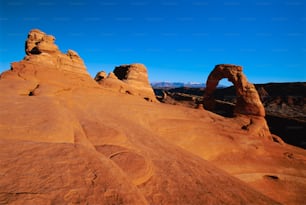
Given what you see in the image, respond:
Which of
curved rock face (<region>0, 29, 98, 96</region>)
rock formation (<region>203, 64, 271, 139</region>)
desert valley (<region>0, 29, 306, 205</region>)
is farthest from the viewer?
rock formation (<region>203, 64, 271, 139</region>)

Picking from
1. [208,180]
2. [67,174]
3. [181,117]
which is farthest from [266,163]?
[67,174]

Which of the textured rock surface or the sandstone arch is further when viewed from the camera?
the sandstone arch

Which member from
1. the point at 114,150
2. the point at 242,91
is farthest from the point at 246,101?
the point at 114,150

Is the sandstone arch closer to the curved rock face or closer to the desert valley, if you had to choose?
the desert valley

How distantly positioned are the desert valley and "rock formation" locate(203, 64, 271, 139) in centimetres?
13

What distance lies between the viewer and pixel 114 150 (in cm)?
514

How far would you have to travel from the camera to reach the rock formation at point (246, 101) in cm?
1631

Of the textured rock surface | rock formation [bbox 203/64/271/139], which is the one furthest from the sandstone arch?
the textured rock surface

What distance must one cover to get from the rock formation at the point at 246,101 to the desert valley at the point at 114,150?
131mm

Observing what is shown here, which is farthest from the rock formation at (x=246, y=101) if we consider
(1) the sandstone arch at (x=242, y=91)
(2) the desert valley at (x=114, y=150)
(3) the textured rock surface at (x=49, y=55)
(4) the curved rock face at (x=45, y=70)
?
(3) the textured rock surface at (x=49, y=55)

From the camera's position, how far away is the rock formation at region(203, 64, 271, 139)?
1631 cm

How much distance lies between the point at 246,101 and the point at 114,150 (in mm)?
16848

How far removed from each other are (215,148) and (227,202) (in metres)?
8.00

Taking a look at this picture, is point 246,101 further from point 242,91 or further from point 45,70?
point 45,70
